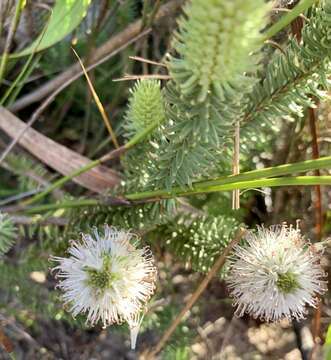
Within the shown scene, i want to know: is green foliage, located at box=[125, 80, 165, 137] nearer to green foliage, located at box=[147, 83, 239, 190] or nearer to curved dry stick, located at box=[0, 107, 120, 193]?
green foliage, located at box=[147, 83, 239, 190]

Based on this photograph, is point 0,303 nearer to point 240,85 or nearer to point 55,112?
point 55,112

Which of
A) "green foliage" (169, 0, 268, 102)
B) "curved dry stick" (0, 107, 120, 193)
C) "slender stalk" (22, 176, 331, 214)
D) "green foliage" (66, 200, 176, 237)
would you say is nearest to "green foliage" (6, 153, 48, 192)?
"curved dry stick" (0, 107, 120, 193)

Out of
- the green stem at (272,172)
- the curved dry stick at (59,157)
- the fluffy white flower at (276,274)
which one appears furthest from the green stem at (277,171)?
the curved dry stick at (59,157)

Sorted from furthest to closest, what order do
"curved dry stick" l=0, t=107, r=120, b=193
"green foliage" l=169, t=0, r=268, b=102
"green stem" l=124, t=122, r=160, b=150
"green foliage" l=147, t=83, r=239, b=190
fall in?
"curved dry stick" l=0, t=107, r=120, b=193 → "green stem" l=124, t=122, r=160, b=150 → "green foliage" l=147, t=83, r=239, b=190 → "green foliage" l=169, t=0, r=268, b=102

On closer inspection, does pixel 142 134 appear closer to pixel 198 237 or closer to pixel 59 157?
pixel 198 237

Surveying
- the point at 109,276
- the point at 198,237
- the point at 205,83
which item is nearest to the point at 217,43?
the point at 205,83

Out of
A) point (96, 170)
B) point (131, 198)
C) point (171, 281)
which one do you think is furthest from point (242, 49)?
point (171, 281)
